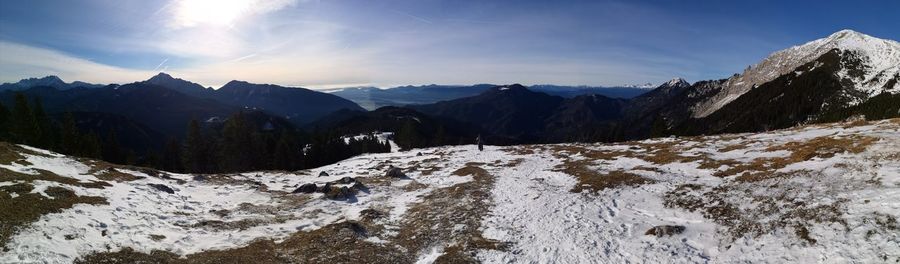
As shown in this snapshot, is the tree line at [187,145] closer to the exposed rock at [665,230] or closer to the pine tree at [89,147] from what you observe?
the pine tree at [89,147]

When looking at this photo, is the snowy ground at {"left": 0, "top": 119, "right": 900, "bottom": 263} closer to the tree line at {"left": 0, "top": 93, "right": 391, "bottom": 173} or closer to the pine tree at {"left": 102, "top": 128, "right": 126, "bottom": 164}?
the tree line at {"left": 0, "top": 93, "right": 391, "bottom": 173}

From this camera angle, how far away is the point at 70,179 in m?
27.9

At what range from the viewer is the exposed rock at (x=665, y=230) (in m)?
20.1

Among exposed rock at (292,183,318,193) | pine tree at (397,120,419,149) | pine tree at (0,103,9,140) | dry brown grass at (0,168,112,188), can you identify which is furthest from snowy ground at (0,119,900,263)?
A: pine tree at (397,120,419,149)

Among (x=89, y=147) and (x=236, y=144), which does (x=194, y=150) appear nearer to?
(x=236, y=144)

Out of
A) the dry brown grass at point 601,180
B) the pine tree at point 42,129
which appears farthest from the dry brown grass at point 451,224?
the pine tree at point 42,129

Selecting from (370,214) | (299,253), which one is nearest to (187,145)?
(370,214)

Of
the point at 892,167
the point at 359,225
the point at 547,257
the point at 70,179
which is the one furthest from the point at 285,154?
the point at 892,167

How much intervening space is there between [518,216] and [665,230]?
27.0ft

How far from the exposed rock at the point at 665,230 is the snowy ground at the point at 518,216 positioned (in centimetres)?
9

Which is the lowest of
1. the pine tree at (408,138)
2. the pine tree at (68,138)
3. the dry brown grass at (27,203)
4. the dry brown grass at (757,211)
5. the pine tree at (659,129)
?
the pine tree at (408,138)

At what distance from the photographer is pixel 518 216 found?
2569 cm

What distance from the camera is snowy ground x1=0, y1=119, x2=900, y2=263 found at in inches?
673

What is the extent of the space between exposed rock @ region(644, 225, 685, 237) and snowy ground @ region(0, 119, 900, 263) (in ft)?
0.31
